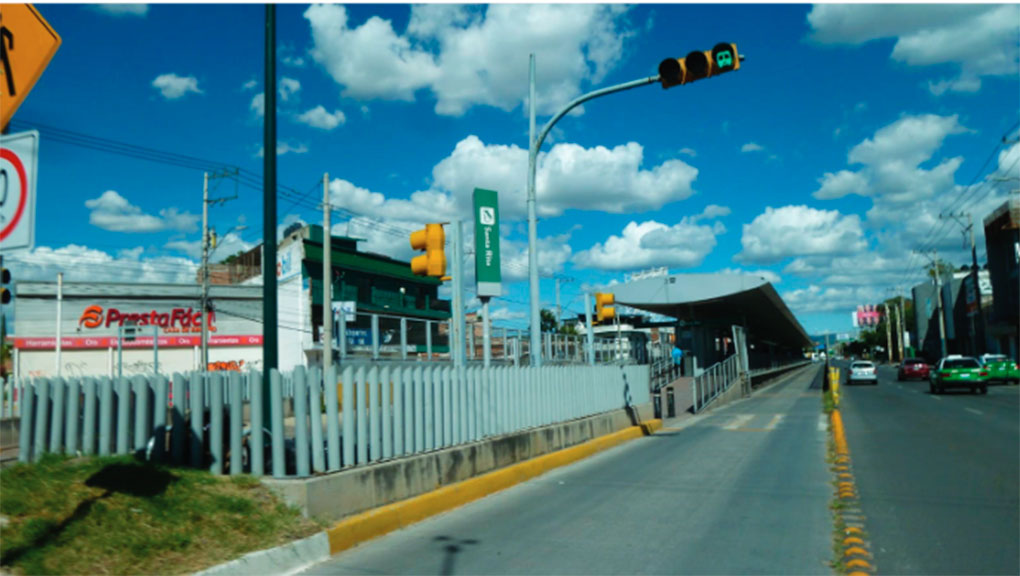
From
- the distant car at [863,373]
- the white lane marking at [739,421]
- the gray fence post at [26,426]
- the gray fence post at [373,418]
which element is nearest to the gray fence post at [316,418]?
the gray fence post at [373,418]

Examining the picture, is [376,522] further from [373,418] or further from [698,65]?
[698,65]

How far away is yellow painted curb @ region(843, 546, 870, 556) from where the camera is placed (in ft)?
23.3

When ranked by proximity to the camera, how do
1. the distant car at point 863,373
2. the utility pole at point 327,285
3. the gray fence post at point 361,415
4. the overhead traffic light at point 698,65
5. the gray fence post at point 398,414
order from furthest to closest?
the distant car at point 863,373, the utility pole at point 327,285, the overhead traffic light at point 698,65, the gray fence post at point 398,414, the gray fence post at point 361,415

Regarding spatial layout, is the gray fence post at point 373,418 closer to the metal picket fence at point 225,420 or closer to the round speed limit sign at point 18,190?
the metal picket fence at point 225,420

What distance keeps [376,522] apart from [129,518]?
242 cm

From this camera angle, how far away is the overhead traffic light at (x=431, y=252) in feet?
36.7

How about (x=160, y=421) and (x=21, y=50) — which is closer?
(x=21, y=50)

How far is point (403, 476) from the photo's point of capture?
860 centimetres

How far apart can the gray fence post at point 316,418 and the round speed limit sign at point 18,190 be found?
3.79 m

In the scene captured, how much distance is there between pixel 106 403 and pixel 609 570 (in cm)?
482

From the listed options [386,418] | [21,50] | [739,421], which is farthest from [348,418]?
[739,421]

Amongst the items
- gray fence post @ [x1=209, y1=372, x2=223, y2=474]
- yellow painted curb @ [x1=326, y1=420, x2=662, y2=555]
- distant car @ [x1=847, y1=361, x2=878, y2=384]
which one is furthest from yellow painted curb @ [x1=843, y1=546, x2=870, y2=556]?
distant car @ [x1=847, y1=361, x2=878, y2=384]

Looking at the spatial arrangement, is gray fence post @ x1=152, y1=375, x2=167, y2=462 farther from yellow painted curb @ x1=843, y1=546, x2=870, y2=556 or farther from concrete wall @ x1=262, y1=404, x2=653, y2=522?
yellow painted curb @ x1=843, y1=546, x2=870, y2=556

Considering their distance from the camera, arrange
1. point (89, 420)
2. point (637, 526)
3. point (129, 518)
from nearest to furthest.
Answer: point (129, 518)
point (89, 420)
point (637, 526)
